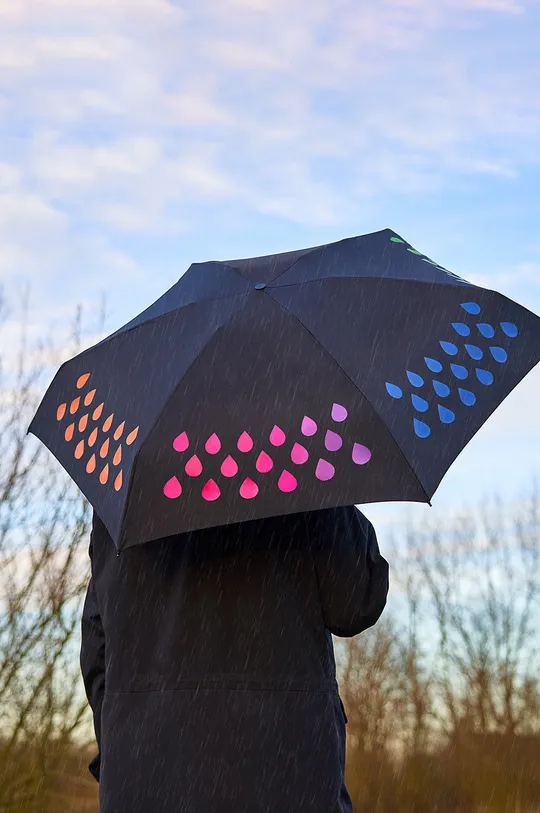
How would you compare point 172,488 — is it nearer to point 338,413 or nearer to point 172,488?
point 172,488

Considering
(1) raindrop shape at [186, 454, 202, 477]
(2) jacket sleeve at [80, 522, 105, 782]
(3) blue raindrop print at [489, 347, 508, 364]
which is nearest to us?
(1) raindrop shape at [186, 454, 202, 477]

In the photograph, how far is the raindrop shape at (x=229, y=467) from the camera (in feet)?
6.64

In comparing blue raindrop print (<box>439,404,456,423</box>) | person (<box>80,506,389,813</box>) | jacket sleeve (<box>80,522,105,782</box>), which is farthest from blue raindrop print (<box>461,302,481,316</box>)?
jacket sleeve (<box>80,522,105,782</box>)

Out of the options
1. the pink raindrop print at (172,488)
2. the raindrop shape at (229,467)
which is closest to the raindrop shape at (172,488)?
the pink raindrop print at (172,488)

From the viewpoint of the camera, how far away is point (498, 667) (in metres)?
13.0

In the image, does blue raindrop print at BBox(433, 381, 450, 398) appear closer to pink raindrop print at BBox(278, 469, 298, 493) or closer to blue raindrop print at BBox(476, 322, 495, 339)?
blue raindrop print at BBox(476, 322, 495, 339)

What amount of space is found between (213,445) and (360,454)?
33 centimetres

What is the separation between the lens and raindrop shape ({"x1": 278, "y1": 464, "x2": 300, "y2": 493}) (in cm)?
197

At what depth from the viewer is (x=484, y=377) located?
230 centimetres

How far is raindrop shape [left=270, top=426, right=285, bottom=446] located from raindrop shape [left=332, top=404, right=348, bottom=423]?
12 centimetres

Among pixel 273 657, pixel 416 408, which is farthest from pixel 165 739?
pixel 416 408

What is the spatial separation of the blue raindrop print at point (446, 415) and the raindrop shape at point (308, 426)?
1.06 feet

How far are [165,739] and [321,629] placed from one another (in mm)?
444

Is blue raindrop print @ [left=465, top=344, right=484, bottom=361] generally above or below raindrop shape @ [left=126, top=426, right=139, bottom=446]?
above
